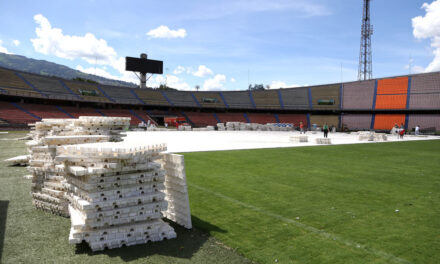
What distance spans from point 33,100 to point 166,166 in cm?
5837

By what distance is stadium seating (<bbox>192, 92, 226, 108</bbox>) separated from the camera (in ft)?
243

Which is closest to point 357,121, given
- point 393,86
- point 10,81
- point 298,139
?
point 393,86

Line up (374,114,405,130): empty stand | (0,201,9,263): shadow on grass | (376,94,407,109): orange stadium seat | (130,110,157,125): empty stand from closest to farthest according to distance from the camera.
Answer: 1. (0,201,9,263): shadow on grass
2. (374,114,405,130): empty stand
3. (376,94,407,109): orange stadium seat
4. (130,110,157,125): empty stand

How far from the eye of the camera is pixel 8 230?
581 centimetres

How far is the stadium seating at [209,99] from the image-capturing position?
74.0m

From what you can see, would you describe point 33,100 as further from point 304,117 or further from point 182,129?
point 304,117

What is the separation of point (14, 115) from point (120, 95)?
23247 mm

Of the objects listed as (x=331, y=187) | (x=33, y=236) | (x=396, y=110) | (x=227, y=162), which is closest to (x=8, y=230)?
(x=33, y=236)

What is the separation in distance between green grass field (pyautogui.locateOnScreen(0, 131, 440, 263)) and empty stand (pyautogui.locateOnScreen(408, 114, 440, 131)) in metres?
55.7

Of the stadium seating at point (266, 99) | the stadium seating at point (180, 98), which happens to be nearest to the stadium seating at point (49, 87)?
the stadium seating at point (180, 98)

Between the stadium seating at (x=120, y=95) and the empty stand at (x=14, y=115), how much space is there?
1866 centimetres

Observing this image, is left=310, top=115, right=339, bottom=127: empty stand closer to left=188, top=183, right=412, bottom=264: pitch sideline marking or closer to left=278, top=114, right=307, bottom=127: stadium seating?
left=278, top=114, right=307, bottom=127: stadium seating

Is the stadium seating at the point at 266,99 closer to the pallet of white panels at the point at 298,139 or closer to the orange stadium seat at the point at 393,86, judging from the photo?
the orange stadium seat at the point at 393,86

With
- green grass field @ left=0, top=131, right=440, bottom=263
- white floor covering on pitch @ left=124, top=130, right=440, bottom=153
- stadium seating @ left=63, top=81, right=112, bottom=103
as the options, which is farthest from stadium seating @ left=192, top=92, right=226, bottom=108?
green grass field @ left=0, top=131, right=440, bottom=263
